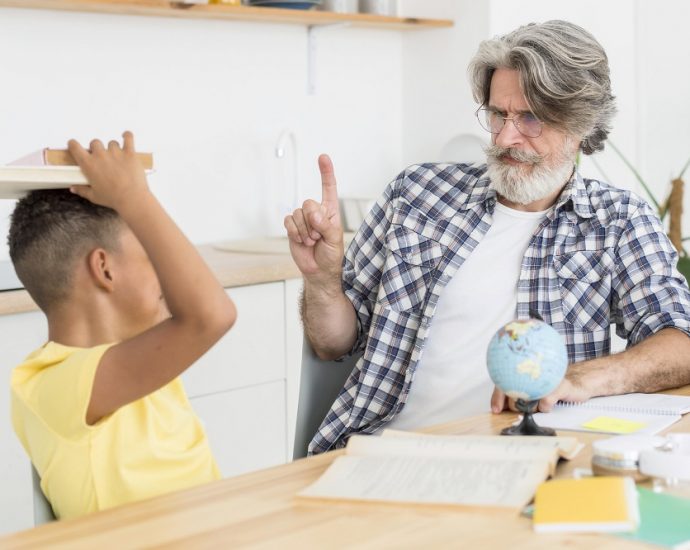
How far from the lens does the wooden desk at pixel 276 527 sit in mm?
1220

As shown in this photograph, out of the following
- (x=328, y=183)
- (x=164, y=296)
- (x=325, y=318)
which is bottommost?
(x=325, y=318)

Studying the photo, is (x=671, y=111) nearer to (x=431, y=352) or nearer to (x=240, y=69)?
(x=240, y=69)

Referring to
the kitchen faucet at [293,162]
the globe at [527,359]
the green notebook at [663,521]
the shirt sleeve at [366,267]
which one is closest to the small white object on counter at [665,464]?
the green notebook at [663,521]

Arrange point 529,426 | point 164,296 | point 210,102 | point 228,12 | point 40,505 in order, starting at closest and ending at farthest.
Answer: point 164,296
point 40,505
point 529,426
point 228,12
point 210,102

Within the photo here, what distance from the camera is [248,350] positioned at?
3.14 m

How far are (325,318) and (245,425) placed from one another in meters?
1.05

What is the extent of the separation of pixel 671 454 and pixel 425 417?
0.81 m

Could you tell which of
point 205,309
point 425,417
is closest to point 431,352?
point 425,417

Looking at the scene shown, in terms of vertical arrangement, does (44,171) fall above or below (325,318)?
above

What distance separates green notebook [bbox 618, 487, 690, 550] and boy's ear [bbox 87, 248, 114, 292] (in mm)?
752

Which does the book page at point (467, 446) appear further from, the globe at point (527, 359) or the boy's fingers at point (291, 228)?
the boy's fingers at point (291, 228)

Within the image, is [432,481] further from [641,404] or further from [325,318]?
[325,318]

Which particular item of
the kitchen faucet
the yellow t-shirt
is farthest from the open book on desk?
the kitchen faucet

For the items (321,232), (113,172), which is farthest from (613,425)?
(113,172)
